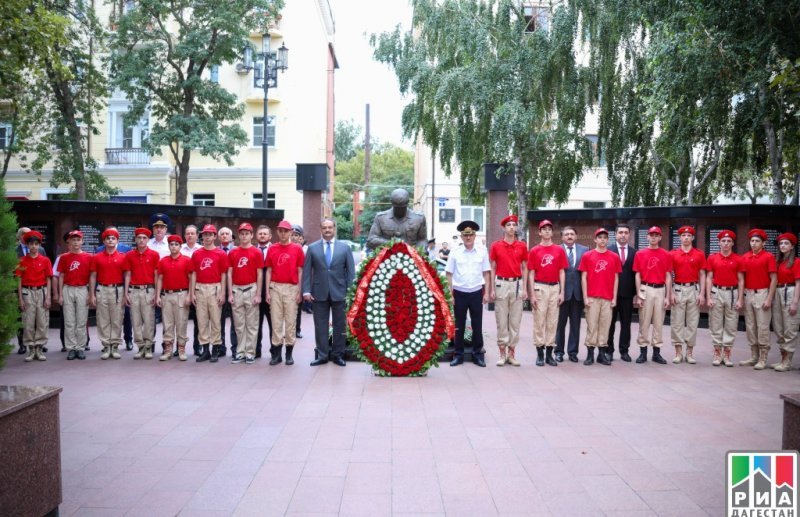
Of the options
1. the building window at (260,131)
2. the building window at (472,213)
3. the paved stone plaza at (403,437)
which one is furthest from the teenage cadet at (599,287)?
the building window at (472,213)

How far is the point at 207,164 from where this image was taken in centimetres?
3167

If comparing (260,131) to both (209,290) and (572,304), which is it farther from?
(572,304)

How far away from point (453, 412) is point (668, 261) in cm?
479

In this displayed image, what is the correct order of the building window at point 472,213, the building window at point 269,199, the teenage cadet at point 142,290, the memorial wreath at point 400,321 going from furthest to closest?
the building window at point 472,213 → the building window at point 269,199 → the teenage cadet at point 142,290 → the memorial wreath at point 400,321

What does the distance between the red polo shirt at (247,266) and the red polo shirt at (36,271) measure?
9.42ft

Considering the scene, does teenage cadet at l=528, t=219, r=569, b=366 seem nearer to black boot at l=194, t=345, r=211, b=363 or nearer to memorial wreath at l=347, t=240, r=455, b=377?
memorial wreath at l=347, t=240, r=455, b=377

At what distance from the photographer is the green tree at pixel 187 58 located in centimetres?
2162

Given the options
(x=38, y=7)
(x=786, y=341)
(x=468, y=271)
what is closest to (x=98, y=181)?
(x=38, y=7)

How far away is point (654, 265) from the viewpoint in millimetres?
9984

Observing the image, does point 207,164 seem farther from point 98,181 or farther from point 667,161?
point 667,161

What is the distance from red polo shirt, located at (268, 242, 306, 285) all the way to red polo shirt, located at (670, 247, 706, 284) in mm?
5481

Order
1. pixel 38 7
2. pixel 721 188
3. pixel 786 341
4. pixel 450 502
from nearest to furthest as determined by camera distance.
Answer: pixel 450 502
pixel 786 341
pixel 38 7
pixel 721 188

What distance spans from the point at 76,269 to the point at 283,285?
322 cm

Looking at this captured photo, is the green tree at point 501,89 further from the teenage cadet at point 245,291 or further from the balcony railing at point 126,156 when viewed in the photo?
the balcony railing at point 126,156
